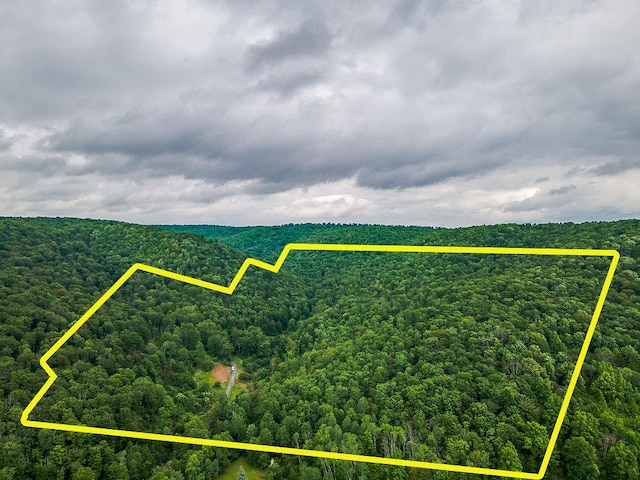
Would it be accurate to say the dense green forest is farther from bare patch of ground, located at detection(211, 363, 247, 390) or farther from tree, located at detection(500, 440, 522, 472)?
bare patch of ground, located at detection(211, 363, 247, 390)

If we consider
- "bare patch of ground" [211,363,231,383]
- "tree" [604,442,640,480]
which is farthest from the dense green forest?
"bare patch of ground" [211,363,231,383]

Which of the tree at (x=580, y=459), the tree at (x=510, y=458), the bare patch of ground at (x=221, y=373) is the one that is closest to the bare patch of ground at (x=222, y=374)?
the bare patch of ground at (x=221, y=373)

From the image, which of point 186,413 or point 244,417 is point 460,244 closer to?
point 244,417

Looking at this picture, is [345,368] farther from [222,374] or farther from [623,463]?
[623,463]

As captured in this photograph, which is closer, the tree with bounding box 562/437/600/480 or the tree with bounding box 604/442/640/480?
the tree with bounding box 604/442/640/480

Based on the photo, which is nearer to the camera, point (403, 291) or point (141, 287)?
point (141, 287)

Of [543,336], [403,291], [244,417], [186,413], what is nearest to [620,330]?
[543,336]

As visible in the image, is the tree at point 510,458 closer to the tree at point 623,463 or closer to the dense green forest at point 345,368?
the dense green forest at point 345,368

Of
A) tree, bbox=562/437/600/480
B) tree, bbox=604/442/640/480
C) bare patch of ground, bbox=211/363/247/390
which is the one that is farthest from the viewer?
bare patch of ground, bbox=211/363/247/390
